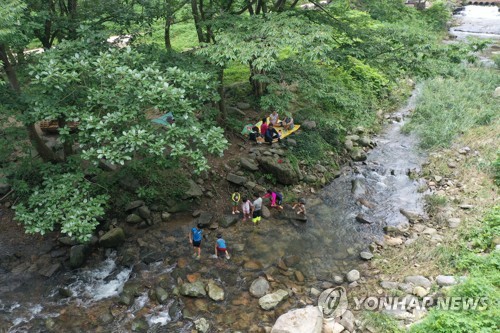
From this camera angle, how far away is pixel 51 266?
10016 millimetres

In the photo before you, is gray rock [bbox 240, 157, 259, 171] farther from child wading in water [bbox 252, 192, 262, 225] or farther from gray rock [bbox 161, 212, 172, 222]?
gray rock [bbox 161, 212, 172, 222]

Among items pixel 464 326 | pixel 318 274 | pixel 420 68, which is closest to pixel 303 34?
pixel 420 68

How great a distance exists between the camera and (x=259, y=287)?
943 centimetres

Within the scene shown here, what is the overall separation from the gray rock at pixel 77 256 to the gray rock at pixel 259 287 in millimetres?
4904

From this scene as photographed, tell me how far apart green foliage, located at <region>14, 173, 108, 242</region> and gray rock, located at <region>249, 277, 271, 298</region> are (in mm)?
4222

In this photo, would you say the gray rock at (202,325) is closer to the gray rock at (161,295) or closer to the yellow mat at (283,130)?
the gray rock at (161,295)

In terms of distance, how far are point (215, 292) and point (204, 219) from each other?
9.76 feet

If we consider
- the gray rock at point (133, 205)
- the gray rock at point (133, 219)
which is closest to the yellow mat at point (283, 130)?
the gray rock at point (133, 205)

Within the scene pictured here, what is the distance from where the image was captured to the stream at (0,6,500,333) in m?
8.64

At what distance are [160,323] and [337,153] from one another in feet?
34.5

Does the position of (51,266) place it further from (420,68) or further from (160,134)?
(420,68)

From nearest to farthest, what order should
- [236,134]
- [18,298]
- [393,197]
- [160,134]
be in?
[160,134] < [18,298] < [393,197] < [236,134]

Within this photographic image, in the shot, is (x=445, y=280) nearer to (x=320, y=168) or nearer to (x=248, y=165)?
(x=320, y=168)

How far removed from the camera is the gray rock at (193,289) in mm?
9219
